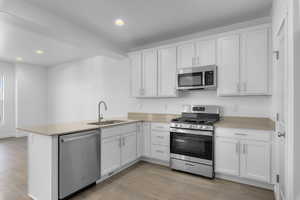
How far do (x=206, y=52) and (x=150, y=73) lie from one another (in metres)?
1.30

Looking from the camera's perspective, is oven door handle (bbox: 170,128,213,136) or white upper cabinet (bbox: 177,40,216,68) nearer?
oven door handle (bbox: 170,128,213,136)

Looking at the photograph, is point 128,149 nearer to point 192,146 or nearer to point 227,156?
point 192,146

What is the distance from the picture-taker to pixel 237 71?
287cm

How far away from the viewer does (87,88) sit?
18.1ft

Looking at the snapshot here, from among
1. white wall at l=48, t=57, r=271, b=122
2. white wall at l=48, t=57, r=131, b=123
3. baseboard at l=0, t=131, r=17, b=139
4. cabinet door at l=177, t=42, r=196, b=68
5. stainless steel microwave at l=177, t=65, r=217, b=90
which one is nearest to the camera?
stainless steel microwave at l=177, t=65, r=217, b=90

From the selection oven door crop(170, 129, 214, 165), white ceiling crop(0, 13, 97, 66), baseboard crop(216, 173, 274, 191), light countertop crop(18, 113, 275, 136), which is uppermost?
white ceiling crop(0, 13, 97, 66)

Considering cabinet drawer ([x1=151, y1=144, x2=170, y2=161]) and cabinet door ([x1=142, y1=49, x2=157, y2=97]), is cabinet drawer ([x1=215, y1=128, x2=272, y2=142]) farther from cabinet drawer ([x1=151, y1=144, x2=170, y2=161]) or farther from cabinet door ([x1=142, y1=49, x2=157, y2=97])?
cabinet door ([x1=142, y1=49, x2=157, y2=97])

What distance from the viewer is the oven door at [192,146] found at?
2.82 metres

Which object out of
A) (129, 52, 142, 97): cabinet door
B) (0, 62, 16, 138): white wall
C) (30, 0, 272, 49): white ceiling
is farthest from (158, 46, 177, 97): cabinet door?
(0, 62, 16, 138): white wall

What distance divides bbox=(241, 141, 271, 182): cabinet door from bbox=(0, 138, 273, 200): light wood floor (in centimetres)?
22

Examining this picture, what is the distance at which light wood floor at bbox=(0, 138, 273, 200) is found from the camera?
7.58ft

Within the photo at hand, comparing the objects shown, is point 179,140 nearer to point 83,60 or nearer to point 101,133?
point 101,133

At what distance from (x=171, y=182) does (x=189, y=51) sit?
8.17 ft

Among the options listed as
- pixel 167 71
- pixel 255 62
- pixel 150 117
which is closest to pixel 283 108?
pixel 255 62
